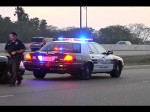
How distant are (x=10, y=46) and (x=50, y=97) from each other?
3.62 metres

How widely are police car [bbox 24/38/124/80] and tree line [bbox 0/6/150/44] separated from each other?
42.6 metres

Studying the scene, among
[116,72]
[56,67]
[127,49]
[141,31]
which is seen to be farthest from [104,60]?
[141,31]

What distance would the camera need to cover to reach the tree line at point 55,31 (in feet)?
256

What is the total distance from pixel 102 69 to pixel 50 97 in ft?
23.7

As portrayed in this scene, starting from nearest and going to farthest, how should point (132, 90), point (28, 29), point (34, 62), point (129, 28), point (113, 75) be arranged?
point (132, 90) < point (34, 62) < point (113, 75) < point (28, 29) < point (129, 28)

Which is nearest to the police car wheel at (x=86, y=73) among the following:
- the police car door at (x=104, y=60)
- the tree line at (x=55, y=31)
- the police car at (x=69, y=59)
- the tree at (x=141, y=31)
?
the police car at (x=69, y=59)

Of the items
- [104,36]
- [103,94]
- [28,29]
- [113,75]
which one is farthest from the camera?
[104,36]
